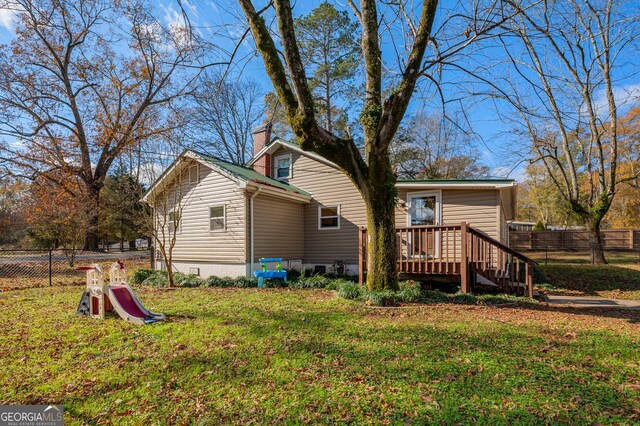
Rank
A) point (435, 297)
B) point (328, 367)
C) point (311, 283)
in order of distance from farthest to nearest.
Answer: point (311, 283), point (435, 297), point (328, 367)

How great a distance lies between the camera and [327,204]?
1285 cm

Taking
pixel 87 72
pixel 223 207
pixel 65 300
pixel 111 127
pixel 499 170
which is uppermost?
pixel 87 72

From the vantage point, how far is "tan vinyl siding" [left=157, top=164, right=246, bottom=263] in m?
10.9

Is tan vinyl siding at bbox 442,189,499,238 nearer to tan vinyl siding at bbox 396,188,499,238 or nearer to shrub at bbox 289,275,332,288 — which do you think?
tan vinyl siding at bbox 396,188,499,238

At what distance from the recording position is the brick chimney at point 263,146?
14.1 m

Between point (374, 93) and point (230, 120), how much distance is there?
20.2 m

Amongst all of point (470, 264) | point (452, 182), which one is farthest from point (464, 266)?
point (452, 182)

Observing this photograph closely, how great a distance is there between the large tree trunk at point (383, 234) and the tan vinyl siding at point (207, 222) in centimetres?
505

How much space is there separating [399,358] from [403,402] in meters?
1.00

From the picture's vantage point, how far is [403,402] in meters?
2.82

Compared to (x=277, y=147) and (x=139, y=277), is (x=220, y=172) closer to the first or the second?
(x=277, y=147)

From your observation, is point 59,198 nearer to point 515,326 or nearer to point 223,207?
point 223,207

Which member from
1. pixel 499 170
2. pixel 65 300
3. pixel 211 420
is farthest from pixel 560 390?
pixel 499 170

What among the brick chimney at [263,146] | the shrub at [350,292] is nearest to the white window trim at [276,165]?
the brick chimney at [263,146]
